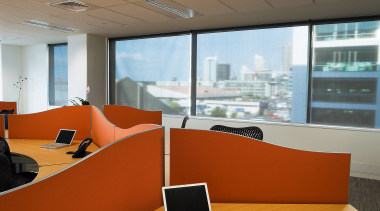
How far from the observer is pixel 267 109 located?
5.07 m

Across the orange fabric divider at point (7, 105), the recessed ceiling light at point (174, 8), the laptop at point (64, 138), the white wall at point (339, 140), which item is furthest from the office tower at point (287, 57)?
the orange fabric divider at point (7, 105)

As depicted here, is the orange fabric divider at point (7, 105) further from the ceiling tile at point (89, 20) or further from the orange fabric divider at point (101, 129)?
the orange fabric divider at point (101, 129)

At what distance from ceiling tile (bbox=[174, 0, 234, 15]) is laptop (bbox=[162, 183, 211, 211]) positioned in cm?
270

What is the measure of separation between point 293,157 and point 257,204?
33 centimetres

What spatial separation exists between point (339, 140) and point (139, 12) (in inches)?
140

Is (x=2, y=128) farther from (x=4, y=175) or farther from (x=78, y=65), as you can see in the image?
(x=78, y=65)

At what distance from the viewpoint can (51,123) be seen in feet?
11.3

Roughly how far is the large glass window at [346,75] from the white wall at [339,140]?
269 millimetres

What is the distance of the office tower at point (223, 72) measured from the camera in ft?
17.7

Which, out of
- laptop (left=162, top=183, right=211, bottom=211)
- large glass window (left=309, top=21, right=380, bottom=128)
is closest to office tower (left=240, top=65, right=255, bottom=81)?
large glass window (left=309, top=21, right=380, bottom=128)

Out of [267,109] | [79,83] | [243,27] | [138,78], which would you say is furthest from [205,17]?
[79,83]

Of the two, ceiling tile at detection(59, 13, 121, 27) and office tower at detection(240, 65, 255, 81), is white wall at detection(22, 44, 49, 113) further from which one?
office tower at detection(240, 65, 255, 81)

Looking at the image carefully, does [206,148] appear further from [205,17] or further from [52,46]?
[52,46]

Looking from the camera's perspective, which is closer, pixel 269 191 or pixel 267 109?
pixel 269 191
